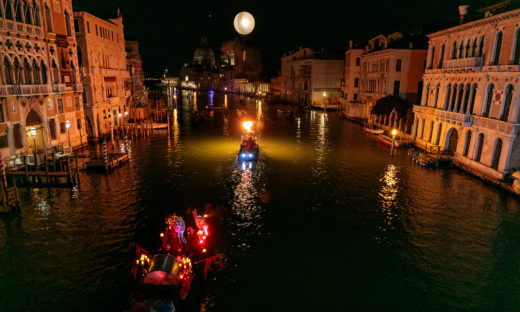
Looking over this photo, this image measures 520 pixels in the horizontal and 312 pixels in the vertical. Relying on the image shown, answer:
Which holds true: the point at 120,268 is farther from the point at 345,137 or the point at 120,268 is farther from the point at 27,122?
the point at 345,137

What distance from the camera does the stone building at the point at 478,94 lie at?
23750 millimetres

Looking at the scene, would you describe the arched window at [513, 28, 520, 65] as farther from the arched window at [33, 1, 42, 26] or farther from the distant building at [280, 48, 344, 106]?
the distant building at [280, 48, 344, 106]

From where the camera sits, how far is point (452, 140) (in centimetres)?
3180

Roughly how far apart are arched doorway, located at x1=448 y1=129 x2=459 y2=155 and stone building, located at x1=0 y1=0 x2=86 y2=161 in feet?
125

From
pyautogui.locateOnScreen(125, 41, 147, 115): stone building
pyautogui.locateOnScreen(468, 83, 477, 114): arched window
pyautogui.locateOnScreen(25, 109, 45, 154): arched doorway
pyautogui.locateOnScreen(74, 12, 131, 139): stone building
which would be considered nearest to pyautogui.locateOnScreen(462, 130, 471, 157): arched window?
pyautogui.locateOnScreen(468, 83, 477, 114): arched window

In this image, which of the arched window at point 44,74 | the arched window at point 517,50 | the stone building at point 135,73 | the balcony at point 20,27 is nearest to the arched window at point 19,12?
the balcony at point 20,27

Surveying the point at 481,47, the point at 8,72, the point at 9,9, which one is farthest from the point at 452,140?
the point at 9,9

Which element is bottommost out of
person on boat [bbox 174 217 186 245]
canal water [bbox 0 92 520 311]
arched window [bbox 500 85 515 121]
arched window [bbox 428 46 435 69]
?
canal water [bbox 0 92 520 311]

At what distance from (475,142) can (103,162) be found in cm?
3253

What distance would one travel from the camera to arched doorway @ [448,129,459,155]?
102 feet

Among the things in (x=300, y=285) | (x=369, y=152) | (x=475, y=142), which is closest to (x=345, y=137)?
(x=369, y=152)

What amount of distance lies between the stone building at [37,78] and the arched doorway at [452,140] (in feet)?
125

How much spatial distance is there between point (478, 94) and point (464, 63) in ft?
11.8

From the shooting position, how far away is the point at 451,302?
1252cm
